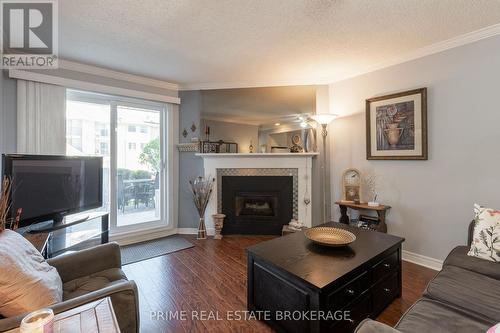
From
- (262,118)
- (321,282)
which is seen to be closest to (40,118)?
(262,118)

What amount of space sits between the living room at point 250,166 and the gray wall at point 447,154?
14 millimetres

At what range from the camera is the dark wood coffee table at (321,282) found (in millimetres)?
1269

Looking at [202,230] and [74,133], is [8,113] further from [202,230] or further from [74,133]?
[202,230]

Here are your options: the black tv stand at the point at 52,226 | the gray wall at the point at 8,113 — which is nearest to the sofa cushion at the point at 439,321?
the black tv stand at the point at 52,226

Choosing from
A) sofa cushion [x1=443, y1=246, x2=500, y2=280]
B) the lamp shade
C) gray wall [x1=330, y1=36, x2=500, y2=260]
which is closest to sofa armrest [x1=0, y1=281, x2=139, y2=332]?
sofa cushion [x1=443, y1=246, x2=500, y2=280]

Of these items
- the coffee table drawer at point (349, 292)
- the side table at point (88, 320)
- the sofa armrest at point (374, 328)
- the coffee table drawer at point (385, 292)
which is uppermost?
the side table at point (88, 320)

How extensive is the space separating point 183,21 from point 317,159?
7.97 feet

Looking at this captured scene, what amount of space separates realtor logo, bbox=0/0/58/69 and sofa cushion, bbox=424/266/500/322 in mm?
3313

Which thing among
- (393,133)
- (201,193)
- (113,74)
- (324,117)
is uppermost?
(113,74)

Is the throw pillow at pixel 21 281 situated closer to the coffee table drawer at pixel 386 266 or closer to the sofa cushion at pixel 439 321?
the sofa cushion at pixel 439 321

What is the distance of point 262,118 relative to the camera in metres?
3.48

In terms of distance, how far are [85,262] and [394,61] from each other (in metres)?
3.63

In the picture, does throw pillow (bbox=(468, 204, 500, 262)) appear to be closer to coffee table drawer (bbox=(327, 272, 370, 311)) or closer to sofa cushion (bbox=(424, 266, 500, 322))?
sofa cushion (bbox=(424, 266, 500, 322))

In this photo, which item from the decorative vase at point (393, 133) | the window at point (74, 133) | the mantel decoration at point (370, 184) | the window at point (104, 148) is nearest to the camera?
the decorative vase at point (393, 133)
